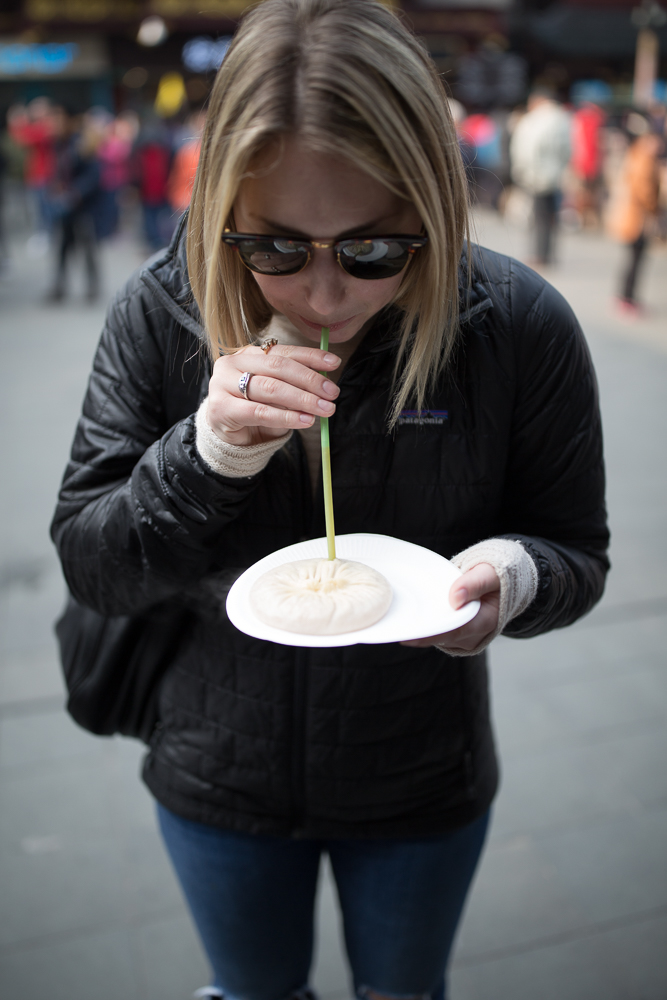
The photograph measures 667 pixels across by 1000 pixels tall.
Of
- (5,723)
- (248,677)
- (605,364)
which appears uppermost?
(248,677)

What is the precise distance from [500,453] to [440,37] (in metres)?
22.7

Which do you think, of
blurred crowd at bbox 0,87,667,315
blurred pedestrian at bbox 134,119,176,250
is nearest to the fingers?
blurred crowd at bbox 0,87,667,315

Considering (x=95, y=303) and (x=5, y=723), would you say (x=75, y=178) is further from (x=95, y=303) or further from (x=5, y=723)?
(x=5, y=723)

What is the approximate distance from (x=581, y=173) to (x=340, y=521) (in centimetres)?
1332

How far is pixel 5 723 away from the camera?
295cm

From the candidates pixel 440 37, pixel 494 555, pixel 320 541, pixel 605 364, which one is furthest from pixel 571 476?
pixel 440 37

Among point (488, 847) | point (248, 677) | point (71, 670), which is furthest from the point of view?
point (488, 847)

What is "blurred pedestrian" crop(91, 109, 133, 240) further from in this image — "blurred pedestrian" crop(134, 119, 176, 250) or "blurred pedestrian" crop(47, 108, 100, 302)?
"blurred pedestrian" crop(47, 108, 100, 302)

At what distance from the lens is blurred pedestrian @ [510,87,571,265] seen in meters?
9.33

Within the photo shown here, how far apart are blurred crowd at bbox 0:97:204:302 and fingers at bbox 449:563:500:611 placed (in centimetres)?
456

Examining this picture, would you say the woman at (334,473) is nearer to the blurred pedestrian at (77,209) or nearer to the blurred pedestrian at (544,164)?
the blurred pedestrian at (77,209)

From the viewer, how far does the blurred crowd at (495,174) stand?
7.64 meters

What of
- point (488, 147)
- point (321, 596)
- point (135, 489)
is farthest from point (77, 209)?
point (321, 596)

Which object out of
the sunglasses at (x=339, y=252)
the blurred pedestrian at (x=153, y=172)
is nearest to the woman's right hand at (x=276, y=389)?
the sunglasses at (x=339, y=252)
